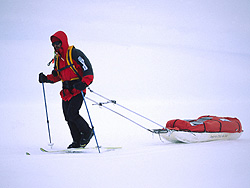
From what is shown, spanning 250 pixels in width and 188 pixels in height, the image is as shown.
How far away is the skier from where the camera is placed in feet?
10.6

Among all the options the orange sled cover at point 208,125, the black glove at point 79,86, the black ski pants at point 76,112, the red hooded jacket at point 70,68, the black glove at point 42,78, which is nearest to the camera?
the black glove at point 79,86

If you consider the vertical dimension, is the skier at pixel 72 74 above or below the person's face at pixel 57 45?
below

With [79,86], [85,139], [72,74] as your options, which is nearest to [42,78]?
[72,74]

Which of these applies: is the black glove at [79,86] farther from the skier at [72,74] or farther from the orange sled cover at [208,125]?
the orange sled cover at [208,125]

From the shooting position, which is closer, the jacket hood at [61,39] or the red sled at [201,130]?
the jacket hood at [61,39]

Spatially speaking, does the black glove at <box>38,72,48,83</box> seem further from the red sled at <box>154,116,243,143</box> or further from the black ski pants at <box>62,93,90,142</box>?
the red sled at <box>154,116,243,143</box>

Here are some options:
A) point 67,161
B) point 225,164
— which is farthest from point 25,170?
point 225,164

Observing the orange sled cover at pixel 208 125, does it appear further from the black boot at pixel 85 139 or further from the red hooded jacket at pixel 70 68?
the red hooded jacket at pixel 70 68

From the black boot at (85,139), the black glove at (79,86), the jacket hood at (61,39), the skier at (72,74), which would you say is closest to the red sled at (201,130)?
the black boot at (85,139)

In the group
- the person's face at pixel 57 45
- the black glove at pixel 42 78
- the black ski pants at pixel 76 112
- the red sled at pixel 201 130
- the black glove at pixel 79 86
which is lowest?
the red sled at pixel 201 130

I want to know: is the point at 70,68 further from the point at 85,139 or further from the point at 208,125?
the point at 208,125

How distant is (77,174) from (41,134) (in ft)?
8.62

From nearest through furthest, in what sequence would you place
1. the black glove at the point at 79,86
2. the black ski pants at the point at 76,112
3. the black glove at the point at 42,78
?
the black glove at the point at 79,86, the black ski pants at the point at 76,112, the black glove at the point at 42,78

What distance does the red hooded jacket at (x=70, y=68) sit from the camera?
10.5ft
